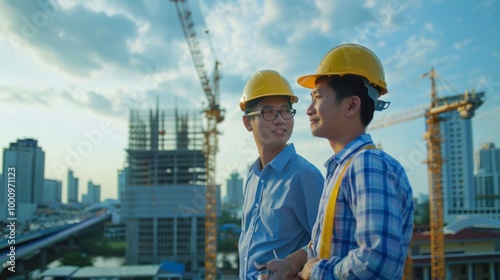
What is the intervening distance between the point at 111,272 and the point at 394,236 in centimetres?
1894

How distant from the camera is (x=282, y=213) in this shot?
156 centimetres

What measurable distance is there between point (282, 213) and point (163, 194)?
3627cm

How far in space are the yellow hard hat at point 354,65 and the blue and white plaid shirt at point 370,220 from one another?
23 cm

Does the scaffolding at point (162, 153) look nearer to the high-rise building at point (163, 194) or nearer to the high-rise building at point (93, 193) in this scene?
the high-rise building at point (163, 194)

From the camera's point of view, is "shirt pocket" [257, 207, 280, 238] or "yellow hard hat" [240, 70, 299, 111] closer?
"shirt pocket" [257, 207, 280, 238]

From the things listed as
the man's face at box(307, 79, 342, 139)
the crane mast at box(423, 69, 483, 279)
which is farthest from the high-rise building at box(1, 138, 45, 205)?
the crane mast at box(423, 69, 483, 279)

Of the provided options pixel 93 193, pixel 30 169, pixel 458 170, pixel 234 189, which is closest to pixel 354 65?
pixel 30 169

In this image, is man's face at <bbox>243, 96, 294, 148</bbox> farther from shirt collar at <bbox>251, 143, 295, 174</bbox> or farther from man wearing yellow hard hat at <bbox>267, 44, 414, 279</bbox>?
man wearing yellow hard hat at <bbox>267, 44, 414, 279</bbox>

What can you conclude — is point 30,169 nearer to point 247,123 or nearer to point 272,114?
point 247,123

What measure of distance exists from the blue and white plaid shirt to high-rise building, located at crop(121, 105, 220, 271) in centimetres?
3419

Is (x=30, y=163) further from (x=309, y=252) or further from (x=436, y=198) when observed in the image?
(x=436, y=198)

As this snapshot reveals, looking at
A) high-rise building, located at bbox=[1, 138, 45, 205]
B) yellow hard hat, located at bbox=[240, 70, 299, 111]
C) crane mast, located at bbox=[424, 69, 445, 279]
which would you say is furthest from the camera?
crane mast, located at bbox=[424, 69, 445, 279]

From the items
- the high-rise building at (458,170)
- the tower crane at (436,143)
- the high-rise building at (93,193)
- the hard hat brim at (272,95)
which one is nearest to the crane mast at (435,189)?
the tower crane at (436,143)

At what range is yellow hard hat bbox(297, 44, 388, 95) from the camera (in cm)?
113
